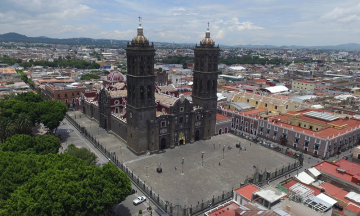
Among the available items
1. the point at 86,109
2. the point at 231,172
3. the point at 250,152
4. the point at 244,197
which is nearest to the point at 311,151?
the point at 250,152

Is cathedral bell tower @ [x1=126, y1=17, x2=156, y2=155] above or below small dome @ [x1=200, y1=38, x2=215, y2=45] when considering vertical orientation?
below

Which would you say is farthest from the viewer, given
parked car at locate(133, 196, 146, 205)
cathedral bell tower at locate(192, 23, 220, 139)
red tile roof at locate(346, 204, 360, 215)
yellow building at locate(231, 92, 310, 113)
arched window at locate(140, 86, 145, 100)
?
yellow building at locate(231, 92, 310, 113)

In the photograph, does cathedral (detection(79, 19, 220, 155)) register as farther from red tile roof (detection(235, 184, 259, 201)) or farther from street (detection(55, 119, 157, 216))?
red tile roof (detection(235, 184, 259, 201))

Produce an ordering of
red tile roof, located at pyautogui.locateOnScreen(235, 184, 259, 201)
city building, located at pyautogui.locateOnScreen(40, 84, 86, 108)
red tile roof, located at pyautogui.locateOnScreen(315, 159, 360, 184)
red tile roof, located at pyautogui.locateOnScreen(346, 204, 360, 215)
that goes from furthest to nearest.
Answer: city building, located at pyautogui.locateOnScreen(40, 84, 86, 108) → red tile roof, located at pyautogui.locateOnScreen(315, 159, 360, 184) → red tile roof, located at pyautogui.locateOnScreen(235, 184, 259, 201) → red tile roof, located at pyautogui.locateOnScreen(346, 204, 360, 215)

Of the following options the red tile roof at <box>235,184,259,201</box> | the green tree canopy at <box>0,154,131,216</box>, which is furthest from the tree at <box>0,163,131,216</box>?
the red tile roof at <box>235,184,259,201</box>

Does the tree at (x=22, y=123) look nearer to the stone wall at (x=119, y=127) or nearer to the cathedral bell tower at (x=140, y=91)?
the stone wall at (x=119, y=127)

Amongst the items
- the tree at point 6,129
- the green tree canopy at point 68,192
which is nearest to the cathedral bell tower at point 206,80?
the green tree canopy at point 68,192
